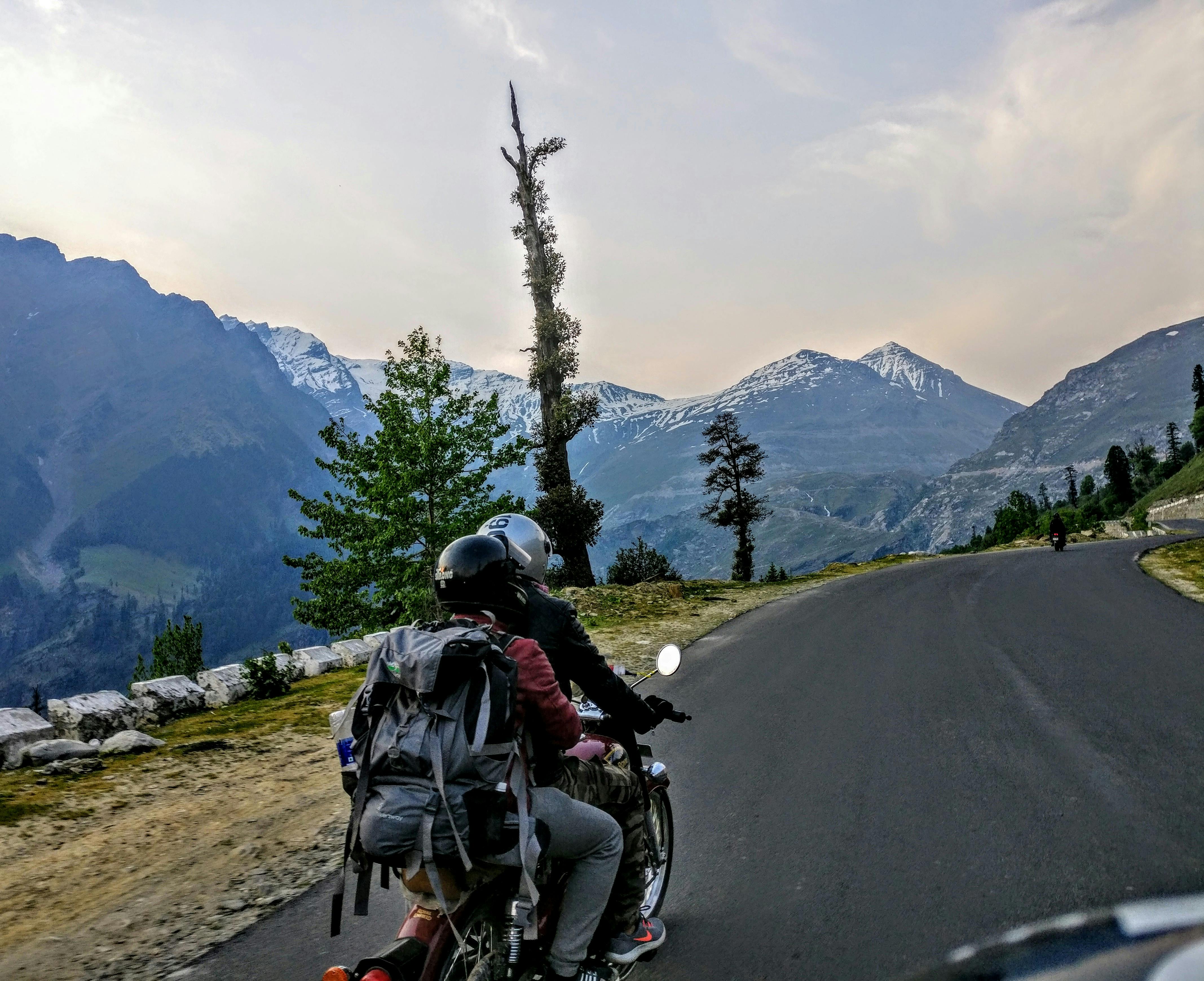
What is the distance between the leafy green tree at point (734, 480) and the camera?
49.0 meters

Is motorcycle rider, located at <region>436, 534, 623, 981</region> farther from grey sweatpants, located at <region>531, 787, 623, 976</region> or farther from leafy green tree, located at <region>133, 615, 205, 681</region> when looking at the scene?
leafy green tree, located at <region>133, 615, 205, 681</region>

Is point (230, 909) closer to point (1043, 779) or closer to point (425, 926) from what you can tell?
point (425, 926)

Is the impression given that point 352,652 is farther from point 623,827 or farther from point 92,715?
point 623,827

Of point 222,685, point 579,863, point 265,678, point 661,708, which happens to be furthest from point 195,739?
point 579,863

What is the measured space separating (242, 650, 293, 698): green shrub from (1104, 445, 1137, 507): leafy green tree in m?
149

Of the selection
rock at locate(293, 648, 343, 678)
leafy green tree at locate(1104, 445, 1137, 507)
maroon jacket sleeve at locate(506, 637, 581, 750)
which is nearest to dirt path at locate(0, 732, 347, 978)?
maroon jacket sleeve at locate(506, 637, 581, 750)

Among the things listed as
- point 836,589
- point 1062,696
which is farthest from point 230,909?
point 836,589

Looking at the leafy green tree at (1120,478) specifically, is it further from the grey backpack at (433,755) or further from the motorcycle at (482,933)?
the grey backpack at (433,755)

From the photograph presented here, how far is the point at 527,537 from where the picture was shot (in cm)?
354

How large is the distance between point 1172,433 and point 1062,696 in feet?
607

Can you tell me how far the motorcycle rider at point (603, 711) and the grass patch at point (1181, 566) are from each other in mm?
14737

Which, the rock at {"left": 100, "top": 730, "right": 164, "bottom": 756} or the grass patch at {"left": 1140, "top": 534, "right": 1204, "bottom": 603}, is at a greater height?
the rock at {"left": 100, "top": 730, "right": 164, "bottom": 756}

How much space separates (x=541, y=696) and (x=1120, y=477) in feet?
511

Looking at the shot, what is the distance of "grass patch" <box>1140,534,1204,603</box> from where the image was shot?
52.5ft
